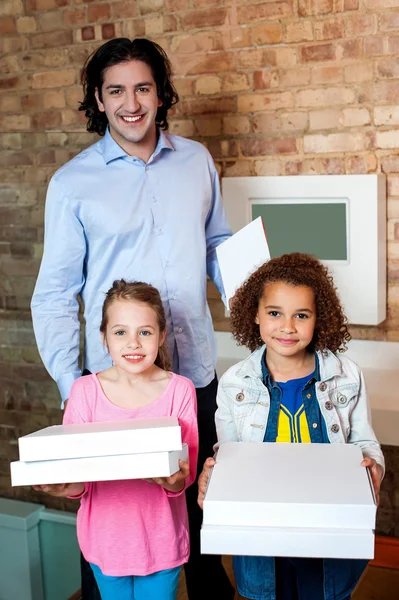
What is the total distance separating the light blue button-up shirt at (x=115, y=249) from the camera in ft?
6.89

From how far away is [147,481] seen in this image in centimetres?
178

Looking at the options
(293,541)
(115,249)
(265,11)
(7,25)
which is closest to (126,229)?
(115,249)

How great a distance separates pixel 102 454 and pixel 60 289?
0.72 m

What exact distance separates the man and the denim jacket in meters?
0.35

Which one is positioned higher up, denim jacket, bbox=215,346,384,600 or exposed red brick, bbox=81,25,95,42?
exposed red brick, bbox=81,25,95,42

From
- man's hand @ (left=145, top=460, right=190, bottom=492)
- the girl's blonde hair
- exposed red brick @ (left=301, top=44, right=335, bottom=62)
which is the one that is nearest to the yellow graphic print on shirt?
man's hand @ (left=145, top=460, right=190, bottom=492)

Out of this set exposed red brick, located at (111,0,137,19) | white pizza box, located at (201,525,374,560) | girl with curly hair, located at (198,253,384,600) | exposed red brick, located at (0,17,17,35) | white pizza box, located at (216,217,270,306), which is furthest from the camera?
exposed red brick, located at (0,17,17,35)

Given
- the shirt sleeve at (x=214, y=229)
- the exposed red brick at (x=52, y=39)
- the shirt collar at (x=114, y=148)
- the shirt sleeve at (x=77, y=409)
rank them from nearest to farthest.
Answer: the shirt sleeve at (x=77, y=409) → the shirt collar at (x=114, y=148) → the shirt sleeve at (x=214, y=229) → the exposed red brick at (x=52, y=39)

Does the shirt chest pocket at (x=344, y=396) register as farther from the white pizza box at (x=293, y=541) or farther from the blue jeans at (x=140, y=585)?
the blue jeans at (x=140, y=585)

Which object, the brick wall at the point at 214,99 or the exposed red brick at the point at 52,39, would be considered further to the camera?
the exposed red brick at the point at 52,39

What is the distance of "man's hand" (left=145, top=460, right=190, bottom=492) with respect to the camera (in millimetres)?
1630

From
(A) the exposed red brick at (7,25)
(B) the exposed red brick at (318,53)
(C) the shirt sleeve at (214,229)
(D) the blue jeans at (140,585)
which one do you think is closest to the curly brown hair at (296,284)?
(C) the shirt sleeve at (214,229)

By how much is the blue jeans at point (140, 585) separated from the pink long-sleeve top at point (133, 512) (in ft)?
0.10

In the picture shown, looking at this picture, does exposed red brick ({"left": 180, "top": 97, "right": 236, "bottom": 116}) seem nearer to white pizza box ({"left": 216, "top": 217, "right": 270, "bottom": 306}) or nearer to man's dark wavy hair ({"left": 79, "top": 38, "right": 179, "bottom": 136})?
man's dark wavy hair ({"left": 79, "top": 38, "right": 179, "bottom": 136})
